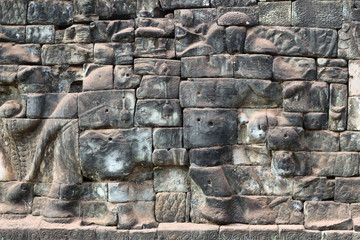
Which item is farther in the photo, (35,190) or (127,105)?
(35,190)

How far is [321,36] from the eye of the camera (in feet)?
21.2

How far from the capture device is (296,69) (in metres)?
6.48

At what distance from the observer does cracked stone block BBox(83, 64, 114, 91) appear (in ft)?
21.9

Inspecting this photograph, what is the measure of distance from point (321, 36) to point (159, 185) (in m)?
3.32

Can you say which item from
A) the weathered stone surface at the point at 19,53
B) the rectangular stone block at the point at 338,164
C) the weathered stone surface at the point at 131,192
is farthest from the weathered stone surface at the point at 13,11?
the rectangular stone block at the point at 338,164

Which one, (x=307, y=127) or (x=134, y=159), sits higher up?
(x=307, y=127)

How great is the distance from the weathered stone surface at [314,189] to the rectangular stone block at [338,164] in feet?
0.39

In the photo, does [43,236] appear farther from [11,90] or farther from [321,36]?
[321,36]

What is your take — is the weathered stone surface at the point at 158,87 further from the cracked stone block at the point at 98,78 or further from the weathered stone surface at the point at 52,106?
the weathered stone surface at the point at 52,106

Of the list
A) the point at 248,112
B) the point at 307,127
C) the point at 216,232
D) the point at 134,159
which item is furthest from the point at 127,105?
the point at 307,127

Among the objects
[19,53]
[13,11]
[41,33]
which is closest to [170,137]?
[41,33]

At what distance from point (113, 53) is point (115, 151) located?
1.52 m

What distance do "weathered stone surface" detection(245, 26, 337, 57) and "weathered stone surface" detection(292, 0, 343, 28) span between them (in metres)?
0.11

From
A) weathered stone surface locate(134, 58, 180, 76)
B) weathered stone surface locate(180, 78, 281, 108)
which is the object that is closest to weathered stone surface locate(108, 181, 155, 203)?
weathered stone surface locate(180, 78, 281, 108)
